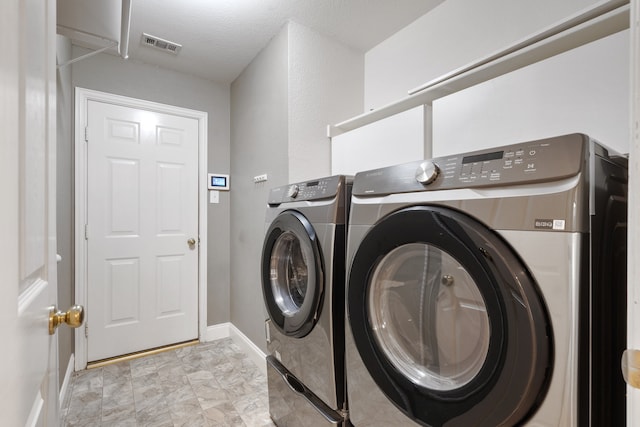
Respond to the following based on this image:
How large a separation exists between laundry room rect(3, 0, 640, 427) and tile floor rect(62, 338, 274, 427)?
19 mm

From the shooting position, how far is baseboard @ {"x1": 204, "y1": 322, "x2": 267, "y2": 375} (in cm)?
232

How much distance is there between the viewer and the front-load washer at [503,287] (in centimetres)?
63

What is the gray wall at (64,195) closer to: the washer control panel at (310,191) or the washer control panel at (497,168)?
the washer control panel at (310,191)

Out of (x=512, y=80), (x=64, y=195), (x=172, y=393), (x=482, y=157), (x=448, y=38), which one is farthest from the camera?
(x=64, y=195)

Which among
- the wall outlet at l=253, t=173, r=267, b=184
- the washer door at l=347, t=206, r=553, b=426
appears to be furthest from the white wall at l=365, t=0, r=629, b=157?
the wall outlet at l=253, t=173, r=267, b=184

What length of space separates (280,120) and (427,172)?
58.4 inches

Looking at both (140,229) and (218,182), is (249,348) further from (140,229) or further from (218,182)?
(218,182)

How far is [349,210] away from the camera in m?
1.27

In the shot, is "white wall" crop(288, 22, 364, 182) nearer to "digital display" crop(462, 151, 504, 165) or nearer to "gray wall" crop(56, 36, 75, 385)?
"digital display" crop(462, 151, 504, 165)

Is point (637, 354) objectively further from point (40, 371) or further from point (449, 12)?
point (449, 12)

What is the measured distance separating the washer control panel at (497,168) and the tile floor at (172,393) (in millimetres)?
1606

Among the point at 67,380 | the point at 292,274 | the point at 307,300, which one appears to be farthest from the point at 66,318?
the point at 67,380

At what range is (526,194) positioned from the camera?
2.26ft

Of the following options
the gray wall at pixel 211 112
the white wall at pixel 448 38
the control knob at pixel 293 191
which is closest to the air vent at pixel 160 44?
the gray wall at pixel 211 112
